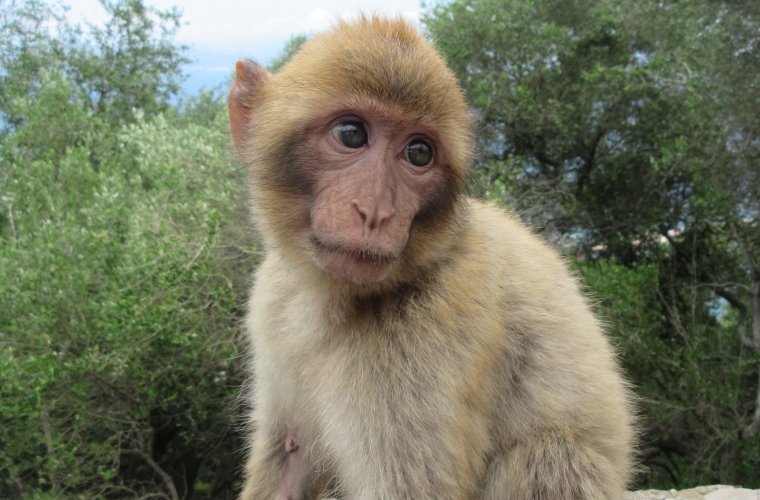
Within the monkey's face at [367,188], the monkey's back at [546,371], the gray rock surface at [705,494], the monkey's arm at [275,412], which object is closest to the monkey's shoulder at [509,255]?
the monkey's back at [546,371]

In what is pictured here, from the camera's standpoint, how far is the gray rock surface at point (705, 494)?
3.79 meters

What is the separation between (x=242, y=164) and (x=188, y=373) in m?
4.23

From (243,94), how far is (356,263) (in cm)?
102

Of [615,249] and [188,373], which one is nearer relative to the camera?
[188,373]

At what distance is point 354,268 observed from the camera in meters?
1.96

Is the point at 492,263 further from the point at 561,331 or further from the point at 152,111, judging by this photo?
the point at 152,111

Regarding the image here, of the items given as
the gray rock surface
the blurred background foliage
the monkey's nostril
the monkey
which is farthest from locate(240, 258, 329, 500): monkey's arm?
the gray rock surface

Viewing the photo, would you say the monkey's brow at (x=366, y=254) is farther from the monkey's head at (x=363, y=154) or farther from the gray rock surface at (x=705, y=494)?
the gray rock surface at (x=705, y=494)

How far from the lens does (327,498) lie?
253cm

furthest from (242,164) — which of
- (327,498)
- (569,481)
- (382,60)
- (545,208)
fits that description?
(545,208)

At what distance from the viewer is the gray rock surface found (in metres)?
3.79

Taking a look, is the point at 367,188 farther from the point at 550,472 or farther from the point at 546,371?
the point at 550,472

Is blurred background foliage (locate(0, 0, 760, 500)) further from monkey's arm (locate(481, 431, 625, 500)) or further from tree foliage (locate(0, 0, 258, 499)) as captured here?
monkey's arm (locate(481, 431, 625, 500))

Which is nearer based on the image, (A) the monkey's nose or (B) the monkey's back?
(A) the monkey's nose
